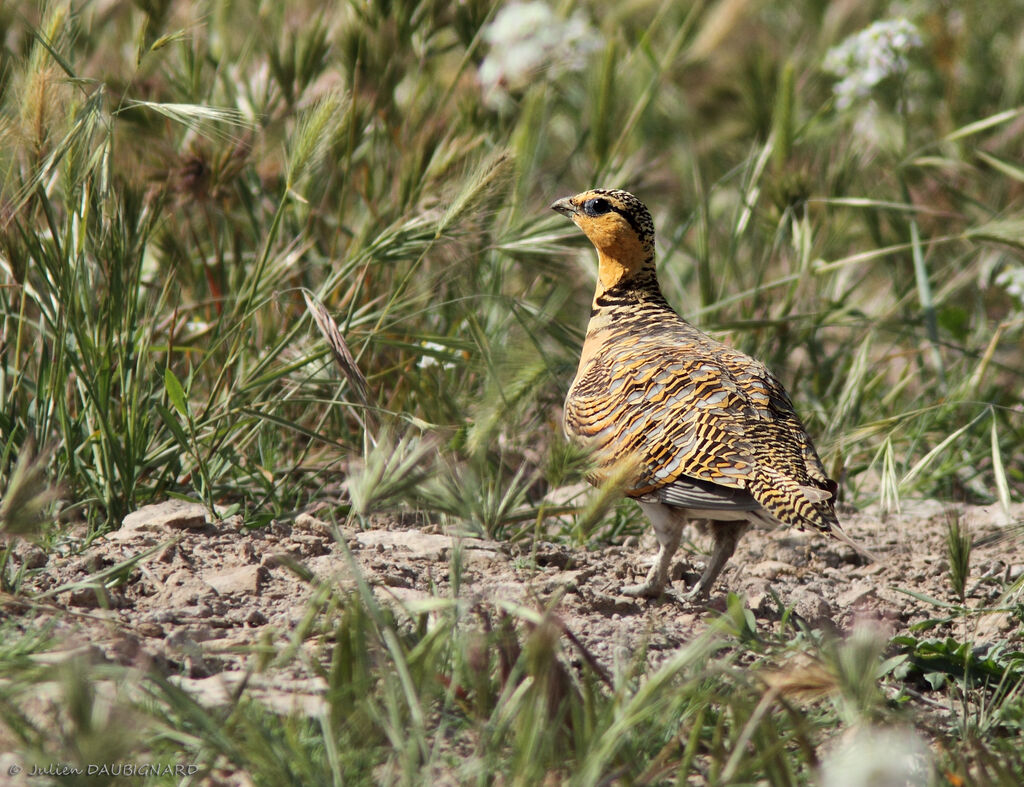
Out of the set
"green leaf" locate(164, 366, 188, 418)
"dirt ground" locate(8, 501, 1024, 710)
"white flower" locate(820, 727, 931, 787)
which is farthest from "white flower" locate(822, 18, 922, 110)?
"white flower" locate(820, 727, 931, 787)

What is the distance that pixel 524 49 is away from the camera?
4.95m

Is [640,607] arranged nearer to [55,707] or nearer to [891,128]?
[55,707]

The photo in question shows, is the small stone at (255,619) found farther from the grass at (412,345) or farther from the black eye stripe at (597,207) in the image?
the black eye stripe at (597,207)

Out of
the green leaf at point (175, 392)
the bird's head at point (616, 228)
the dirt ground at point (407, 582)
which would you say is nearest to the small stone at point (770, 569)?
the dirt ground at point (407, 582)

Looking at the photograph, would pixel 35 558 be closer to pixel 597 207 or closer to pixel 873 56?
pixel 597 207

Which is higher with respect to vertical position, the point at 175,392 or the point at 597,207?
the point at 597,207

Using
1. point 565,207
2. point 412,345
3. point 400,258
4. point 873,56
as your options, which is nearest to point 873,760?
point 412,345

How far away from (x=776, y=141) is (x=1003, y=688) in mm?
2747

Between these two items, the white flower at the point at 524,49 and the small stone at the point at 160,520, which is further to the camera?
the white flower at the point at 524,49

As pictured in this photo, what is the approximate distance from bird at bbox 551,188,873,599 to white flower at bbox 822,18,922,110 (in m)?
2.34

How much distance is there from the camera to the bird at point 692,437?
351 cm

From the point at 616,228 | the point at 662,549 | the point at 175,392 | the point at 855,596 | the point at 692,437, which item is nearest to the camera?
the point at 175,392

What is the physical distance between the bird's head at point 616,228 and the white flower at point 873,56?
6.60 feet

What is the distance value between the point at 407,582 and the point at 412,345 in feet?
3.08
